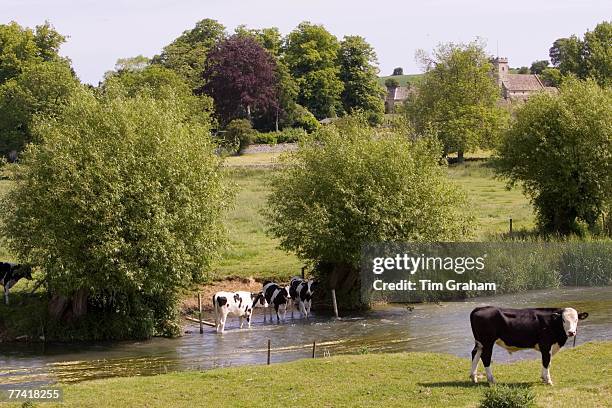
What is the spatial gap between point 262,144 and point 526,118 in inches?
2304

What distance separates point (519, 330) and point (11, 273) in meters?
22.4

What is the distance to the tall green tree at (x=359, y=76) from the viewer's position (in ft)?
426

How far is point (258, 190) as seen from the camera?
74.2 metres

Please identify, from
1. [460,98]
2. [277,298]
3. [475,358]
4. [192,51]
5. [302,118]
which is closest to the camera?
[475,358]

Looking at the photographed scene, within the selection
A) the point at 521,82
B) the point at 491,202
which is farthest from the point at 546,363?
the point at 521,82

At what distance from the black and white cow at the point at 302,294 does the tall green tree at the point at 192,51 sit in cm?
7317

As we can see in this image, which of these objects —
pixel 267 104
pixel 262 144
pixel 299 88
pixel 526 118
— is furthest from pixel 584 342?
pixel 299 88

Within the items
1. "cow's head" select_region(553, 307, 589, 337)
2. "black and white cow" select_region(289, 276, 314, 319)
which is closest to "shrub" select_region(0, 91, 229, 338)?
"black and white cow" select_region(289, 276, 314, 319)

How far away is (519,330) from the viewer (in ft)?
75.0

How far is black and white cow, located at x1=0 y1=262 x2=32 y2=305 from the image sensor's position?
123 ft

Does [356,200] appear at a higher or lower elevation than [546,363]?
higher

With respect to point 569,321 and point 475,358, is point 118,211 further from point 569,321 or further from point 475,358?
point 569,321

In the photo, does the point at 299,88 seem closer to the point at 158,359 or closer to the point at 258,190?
the point at 258,190

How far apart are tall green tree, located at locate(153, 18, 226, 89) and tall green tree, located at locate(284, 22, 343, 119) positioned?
36.3 feet
